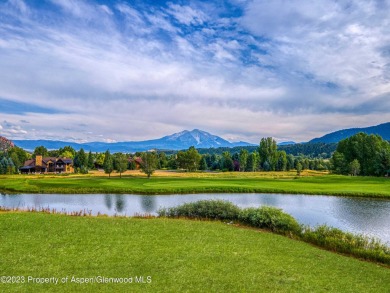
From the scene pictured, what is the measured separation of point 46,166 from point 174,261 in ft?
391

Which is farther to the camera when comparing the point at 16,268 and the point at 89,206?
the point at 89,206

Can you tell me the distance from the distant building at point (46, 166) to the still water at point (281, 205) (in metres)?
70.9

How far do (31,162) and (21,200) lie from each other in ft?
277

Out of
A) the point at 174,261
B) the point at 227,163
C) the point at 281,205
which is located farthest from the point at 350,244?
the point at 227,163

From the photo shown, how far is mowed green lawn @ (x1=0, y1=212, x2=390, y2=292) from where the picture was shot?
38.0 feet

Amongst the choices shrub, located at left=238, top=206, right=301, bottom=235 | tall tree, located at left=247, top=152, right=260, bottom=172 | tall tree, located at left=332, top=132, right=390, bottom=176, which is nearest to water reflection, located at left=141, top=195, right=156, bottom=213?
shrub, located at left=238, top=206, right=301, bottom=235

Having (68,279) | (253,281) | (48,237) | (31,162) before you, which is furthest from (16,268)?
(31,162)

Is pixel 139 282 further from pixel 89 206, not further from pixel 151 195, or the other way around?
pixel 151 195

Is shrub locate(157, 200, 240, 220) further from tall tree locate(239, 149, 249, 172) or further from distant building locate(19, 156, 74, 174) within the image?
tall tree locate(239, 149, 249, 172)

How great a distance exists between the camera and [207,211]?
1117 inches

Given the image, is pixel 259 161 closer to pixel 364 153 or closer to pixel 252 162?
pixel 252 162

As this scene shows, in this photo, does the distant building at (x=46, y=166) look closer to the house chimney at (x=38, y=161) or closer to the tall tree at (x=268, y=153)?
the house chimney at (x=38, y=161)

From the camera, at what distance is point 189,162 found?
413ft

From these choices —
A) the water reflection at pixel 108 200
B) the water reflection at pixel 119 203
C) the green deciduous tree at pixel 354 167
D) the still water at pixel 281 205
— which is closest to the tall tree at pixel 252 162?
the green deciduous tree at pixel 354 167
